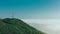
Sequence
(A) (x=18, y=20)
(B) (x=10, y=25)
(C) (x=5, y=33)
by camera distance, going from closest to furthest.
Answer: (C) (x=5, y=33) → (B) (x=10, y=25) → (A) (x=18, y=20)

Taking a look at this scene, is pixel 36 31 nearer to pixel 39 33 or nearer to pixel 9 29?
pixel 39 33

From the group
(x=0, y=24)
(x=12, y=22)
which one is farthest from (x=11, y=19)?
(x=0, y=24)

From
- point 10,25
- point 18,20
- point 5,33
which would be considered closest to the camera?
point 5,33

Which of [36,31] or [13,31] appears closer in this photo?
[13,31]

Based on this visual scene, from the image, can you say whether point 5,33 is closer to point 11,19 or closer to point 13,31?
point 13,31

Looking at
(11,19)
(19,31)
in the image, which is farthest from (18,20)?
(19,31)

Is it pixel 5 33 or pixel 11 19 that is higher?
pixel 11 19
